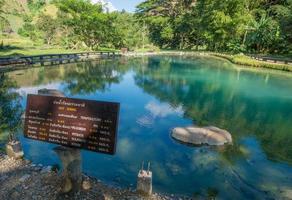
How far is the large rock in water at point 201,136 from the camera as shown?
40.5 ft

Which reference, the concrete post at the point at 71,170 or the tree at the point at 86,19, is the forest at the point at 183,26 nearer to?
the tree at the point at 86,19

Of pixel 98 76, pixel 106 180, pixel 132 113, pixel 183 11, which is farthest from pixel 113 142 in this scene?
pixel 183 11

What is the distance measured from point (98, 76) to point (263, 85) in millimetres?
17200

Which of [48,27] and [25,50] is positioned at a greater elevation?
[48,27]

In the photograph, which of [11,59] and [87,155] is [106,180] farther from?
[11,59]

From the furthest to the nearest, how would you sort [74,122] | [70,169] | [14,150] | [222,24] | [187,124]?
[222,24]
[187,124]
[14,150]
[70,169]
[74,122]

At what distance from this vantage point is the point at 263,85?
2764 centimetres

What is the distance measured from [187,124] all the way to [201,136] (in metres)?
2.77

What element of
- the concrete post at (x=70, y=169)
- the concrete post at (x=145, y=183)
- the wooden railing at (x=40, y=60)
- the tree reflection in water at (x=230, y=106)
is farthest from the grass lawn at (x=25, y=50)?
the concrete post at (x=145, y=183)

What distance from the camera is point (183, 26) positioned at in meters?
71.1

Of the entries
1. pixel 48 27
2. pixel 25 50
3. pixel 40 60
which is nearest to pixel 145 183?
pixel 40 60

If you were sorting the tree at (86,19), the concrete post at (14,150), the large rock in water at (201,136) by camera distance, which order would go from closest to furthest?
the concrete post at (14,150) < the large rock in water at (201,136) < the tree at (86,19)

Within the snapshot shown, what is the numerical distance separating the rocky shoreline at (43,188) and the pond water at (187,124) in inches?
51.1

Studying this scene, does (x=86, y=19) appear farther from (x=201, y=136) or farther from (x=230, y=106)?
(x=201, y=136)
